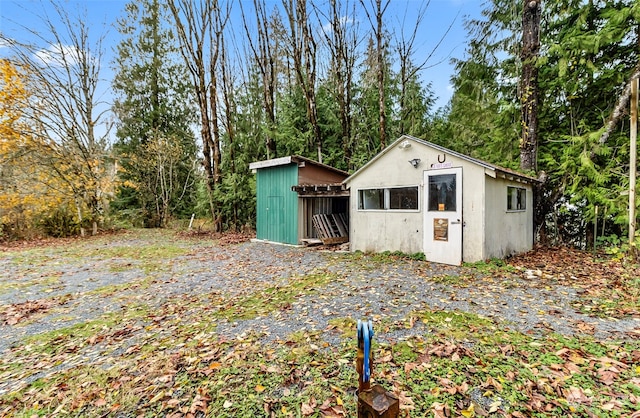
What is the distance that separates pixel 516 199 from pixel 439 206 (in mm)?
2384

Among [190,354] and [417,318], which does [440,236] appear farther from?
[190,354]

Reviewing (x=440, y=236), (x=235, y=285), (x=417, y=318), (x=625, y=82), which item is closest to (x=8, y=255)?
(x=235, y=285)

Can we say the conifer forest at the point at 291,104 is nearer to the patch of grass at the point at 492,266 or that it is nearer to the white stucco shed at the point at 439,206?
the white stucco shed at the point at 439,206

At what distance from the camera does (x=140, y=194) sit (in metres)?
16.5

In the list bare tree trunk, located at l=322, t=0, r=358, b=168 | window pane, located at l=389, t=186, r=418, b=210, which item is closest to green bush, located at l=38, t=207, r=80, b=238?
bare tree trunk, located at l=322, t=0, r=358, b=168

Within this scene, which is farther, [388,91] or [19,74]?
[388,91]

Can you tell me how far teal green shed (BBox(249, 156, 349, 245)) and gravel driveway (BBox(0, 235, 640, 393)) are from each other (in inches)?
82.8

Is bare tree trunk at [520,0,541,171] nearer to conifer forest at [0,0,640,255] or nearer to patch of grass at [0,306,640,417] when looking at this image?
conifer forest at [0,0,640,255]

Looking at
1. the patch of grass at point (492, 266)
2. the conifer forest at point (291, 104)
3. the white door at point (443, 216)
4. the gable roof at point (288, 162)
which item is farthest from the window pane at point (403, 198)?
the conifer forest at point (291, 104)

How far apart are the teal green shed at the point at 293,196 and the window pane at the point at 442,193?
2.89 meters

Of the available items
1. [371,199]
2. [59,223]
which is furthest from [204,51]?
[371,199]

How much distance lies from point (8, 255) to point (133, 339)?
8.44 m

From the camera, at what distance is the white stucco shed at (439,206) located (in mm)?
6418

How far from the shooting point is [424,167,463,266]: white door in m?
6.61
